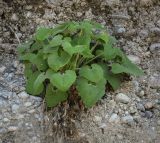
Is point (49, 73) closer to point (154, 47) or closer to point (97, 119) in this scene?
point (97, 119)

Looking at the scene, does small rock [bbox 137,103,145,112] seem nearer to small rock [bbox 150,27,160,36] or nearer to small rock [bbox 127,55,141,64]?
small rock [bbox 127,55,141,64]

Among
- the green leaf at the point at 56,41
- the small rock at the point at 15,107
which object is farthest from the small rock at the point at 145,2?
the small rock at the point at 15,107

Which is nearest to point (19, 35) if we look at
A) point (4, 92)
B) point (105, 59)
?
point (4, 92)

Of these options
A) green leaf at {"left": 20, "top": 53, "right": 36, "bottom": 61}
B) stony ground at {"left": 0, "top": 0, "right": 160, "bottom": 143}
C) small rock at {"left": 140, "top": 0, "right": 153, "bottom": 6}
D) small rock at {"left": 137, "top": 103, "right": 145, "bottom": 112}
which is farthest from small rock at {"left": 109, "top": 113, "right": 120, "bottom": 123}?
small rock at {"left": 140, "top": 0, "right": 153, "bottom": 6}

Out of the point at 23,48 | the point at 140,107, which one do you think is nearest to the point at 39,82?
the point at 23,48

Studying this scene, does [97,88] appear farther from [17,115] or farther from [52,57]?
[17,115]

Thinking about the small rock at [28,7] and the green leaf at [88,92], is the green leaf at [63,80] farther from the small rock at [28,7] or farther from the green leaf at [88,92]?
the small rock at [28,7]

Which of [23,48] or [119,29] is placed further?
[119,29]
